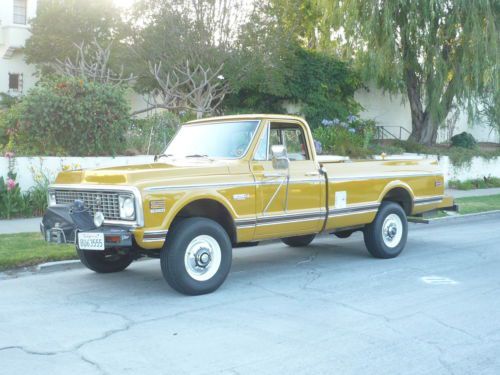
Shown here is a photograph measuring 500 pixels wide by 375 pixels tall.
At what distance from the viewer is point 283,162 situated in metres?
7.81

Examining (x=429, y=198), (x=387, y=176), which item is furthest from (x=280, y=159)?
(x=429, y=198)

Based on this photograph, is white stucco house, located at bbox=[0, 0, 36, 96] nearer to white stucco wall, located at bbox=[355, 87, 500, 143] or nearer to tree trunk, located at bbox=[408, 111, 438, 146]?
white stucco wall, located at bbox=[355, 87, 500, 143]

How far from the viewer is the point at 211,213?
7586 mm

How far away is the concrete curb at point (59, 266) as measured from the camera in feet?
28.1

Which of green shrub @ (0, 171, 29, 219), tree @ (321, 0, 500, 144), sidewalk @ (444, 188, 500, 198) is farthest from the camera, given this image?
tree @ (321, 0, 500, 144)

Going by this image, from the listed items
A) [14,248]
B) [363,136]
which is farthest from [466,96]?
[14,248]

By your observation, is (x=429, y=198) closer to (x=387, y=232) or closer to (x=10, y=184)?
(x=387, y=232)

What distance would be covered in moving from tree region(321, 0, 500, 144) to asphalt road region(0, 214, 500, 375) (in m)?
14.1

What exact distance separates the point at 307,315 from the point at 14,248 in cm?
504

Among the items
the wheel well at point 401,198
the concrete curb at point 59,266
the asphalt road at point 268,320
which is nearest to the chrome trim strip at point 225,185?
the asphalt road at point 268,320

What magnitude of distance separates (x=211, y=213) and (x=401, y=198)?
3806 mm

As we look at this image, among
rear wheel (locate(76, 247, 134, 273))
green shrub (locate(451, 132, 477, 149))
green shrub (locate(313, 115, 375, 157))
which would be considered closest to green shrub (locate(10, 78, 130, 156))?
rear wheel (locate(76, 247, 134, 273))

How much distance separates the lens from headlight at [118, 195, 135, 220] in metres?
6.63

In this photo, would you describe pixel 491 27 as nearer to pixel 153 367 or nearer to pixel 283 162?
pixel 283 162
